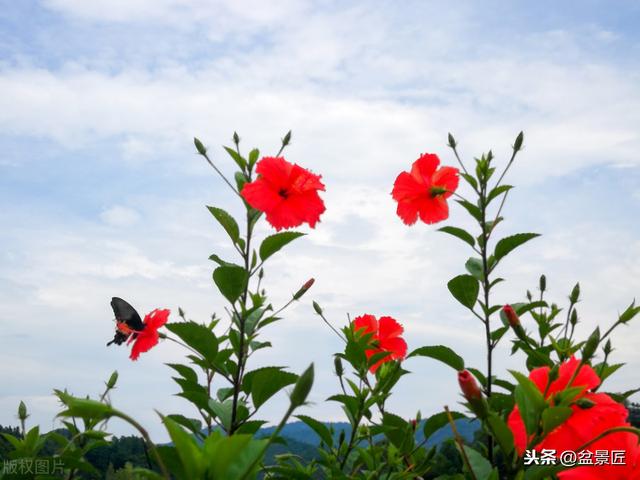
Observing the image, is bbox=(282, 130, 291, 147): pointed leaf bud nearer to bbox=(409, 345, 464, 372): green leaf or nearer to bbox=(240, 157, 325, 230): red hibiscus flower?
bbox=(240, 157, 325, 230): red hibiscus flower

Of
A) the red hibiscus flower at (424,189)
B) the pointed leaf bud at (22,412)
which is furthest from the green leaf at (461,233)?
the pointed leaf bud at (22,412)

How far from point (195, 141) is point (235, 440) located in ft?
6.73

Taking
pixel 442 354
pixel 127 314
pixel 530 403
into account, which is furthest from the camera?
pixel 127 314

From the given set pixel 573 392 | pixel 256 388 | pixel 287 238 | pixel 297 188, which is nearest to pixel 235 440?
pixel 573 392

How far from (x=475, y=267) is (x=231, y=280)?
1.31 metres

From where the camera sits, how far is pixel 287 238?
9.44 ft

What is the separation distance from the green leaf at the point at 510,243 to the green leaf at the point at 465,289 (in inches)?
8.2

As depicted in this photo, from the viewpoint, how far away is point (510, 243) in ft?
10.3

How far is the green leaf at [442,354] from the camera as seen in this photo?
3010mm

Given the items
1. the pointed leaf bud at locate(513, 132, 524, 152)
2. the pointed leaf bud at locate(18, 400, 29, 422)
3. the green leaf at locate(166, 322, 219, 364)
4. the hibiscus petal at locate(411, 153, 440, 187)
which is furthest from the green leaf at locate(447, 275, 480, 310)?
the pointed leaf bud at locate(18, 400, 29, 422)

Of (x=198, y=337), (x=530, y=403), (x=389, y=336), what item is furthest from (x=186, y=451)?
(x=389, y=336)

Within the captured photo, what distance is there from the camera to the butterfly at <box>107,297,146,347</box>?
11.1ft

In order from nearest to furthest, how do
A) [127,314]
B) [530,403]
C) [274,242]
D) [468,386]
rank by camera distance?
[468,386], [530,403], [274,242], [127,314]

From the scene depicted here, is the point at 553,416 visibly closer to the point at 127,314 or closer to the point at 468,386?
the point at 468,386
